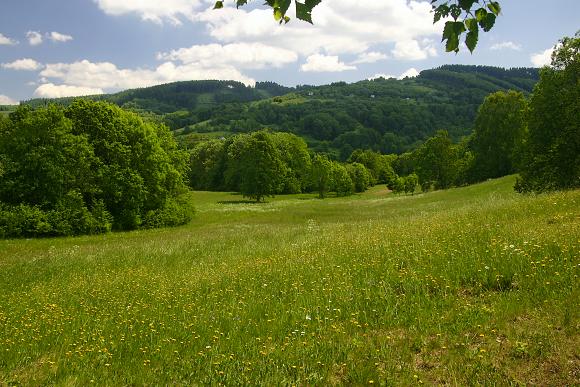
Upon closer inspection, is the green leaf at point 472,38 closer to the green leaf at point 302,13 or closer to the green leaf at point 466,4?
the green leaf at point 466,4

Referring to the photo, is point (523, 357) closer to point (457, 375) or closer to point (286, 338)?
point (457, 375)

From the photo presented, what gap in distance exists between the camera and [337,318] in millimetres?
7633

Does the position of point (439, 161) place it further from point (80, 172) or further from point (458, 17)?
point (458, 17)

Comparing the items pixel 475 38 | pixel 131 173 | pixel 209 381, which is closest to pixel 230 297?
pixel 209 381

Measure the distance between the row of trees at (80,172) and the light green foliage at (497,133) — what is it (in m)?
48.4

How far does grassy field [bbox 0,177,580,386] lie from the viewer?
572cm

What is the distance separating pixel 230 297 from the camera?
9.79m

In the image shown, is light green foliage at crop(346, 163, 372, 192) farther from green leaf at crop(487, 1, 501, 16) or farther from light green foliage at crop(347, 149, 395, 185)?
green leaf at crop(487, 1, 501, 16)

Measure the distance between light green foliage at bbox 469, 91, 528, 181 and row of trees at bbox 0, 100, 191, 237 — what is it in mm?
48367

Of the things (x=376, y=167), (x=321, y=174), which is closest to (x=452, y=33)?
(x=321, y=174)

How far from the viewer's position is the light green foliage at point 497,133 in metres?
62.6

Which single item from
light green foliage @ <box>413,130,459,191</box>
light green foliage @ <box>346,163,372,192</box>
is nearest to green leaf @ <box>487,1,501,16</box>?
light green foliage @ <box>413,130,459,191</box>

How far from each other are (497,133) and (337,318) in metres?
65.2

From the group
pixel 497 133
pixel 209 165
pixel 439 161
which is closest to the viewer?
pixel 497 133
